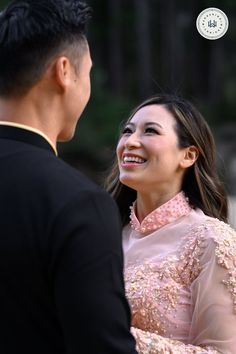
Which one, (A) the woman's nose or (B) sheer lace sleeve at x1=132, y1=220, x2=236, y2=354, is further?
(A) the woman's nose

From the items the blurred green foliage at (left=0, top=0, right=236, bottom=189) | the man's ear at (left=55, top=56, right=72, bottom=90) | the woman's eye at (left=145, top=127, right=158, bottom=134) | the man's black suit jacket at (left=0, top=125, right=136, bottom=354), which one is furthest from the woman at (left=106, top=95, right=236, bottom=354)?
the blurred green foliage at (left=0, top=0, right=236, bottom=189)

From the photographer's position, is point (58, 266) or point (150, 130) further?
point (150, 130)

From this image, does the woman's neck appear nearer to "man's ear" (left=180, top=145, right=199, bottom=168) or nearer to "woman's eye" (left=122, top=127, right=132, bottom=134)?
"man's ear" (left=180, top=145, right=199, bottom=168)

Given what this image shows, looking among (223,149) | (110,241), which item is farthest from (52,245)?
(223,149)

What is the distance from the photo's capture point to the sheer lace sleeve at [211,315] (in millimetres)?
2514

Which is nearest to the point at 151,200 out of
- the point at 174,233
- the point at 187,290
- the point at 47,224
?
the point at 174,233

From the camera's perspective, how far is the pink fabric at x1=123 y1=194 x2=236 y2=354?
8.30 ft

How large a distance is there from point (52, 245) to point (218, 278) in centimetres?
109

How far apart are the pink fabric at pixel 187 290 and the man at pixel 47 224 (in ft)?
2.94

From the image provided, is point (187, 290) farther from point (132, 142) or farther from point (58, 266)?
point (58, 266)

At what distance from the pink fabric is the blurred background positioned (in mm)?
17759

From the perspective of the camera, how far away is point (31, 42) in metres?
1.77

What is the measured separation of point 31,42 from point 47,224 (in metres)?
0.43

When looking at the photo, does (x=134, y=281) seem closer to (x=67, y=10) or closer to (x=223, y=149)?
(x=67, y=10)
